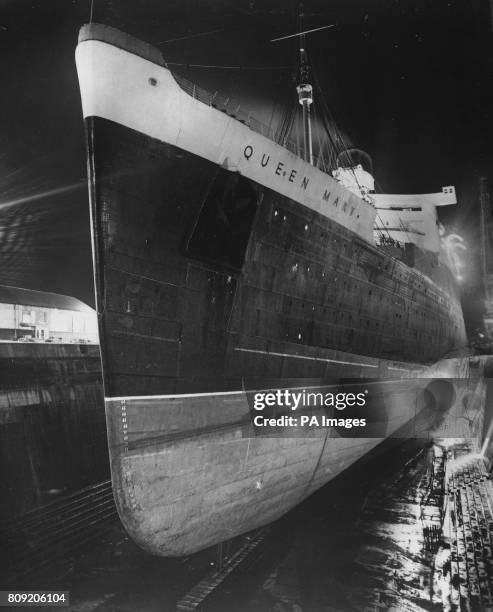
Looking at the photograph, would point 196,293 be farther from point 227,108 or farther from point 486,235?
point 486,235

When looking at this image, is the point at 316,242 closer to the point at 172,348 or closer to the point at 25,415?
the point at 172,348

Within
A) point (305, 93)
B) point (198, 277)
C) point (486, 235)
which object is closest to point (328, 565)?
point (198, 277)

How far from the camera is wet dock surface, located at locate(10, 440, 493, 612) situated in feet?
19.4

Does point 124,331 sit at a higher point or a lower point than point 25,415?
higher

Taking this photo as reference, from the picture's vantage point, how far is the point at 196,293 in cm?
587

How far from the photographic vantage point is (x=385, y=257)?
10617mm

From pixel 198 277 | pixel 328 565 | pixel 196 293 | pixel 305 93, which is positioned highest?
pixel 305 93

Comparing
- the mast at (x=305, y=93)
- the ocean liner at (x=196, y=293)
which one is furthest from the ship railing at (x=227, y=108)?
the mast at (x=305, y=93)

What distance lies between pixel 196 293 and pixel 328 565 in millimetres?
5406

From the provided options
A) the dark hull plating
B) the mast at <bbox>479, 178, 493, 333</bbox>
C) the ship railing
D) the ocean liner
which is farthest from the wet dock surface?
the mast at <bbox>479, 178, 493, 333</bbox>

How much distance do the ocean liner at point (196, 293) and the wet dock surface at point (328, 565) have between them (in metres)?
0.94

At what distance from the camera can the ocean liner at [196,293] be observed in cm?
517

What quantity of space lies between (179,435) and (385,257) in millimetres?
7723

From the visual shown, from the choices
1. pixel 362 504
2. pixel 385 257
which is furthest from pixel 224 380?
pixel 385 257
